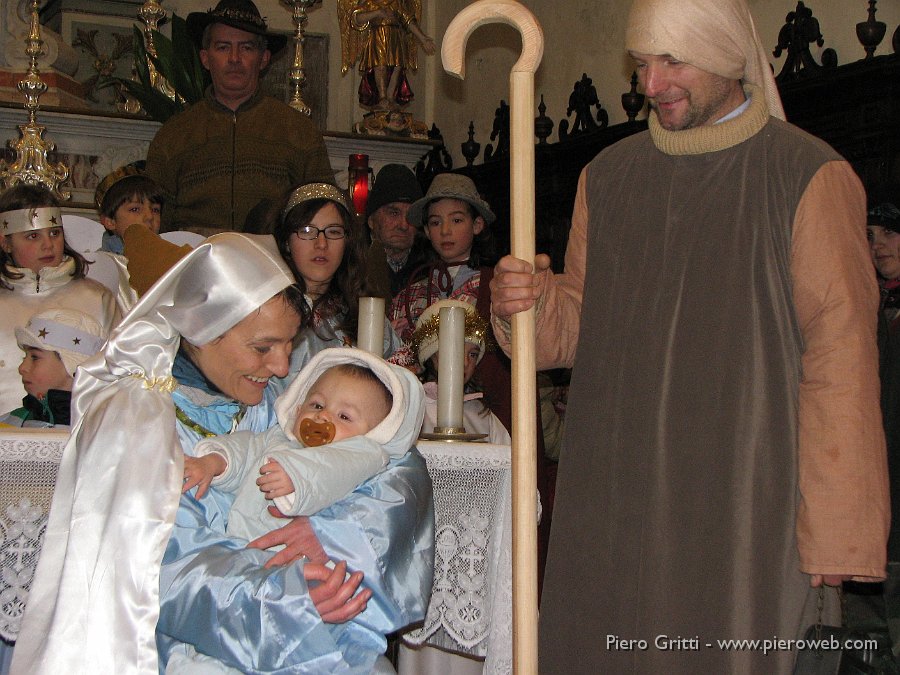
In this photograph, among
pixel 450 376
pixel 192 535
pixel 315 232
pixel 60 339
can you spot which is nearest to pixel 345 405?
pixel 192 535

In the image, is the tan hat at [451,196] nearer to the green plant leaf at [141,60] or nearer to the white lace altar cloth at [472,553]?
the white lace altar cloth at [472,553]

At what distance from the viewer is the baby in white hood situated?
214 cm

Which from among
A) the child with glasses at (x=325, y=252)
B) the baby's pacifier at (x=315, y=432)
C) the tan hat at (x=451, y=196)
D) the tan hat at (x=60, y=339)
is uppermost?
the tan hat at (x=451, y=196)

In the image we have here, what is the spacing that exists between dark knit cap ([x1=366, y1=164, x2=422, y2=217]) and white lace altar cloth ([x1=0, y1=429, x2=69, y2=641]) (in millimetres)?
2924

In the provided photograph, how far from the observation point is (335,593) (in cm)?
207

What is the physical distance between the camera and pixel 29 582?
248cm

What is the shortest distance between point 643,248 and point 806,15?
264 cm

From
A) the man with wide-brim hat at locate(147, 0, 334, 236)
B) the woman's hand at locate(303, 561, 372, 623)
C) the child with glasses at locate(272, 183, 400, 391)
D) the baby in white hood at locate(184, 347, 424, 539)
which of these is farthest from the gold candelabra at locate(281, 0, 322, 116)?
the woman's hand at locate(303, 561, 372, 623)

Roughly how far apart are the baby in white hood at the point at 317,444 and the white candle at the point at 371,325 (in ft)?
1.46

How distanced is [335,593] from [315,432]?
13.7 inches

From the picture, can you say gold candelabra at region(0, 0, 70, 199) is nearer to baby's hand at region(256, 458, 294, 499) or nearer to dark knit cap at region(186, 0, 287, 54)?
dark knit cap at region(186, 0, 287, 54)

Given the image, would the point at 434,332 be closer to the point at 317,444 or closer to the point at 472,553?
the point at 472,553

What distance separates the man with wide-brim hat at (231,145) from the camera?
15.3 ft

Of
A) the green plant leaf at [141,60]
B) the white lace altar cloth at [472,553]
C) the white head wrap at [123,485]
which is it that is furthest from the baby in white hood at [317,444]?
the green plant leaf at [141,60]
